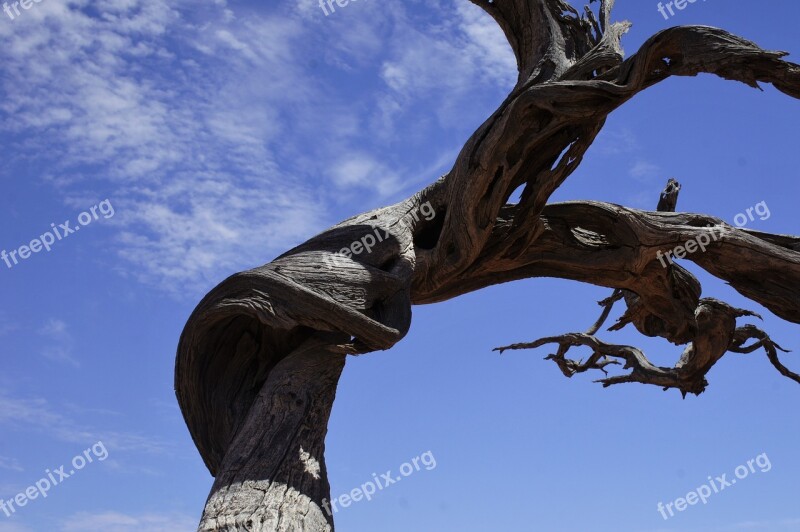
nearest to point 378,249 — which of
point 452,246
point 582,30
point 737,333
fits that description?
point 452,246

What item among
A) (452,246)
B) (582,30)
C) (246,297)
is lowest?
(246,297)

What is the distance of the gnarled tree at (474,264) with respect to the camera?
3373 mm

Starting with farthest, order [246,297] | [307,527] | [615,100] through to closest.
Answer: [615,100], [246,297], [307,527]

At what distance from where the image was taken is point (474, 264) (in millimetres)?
4324

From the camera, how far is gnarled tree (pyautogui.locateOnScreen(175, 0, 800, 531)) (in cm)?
337

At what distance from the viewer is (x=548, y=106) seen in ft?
12.3

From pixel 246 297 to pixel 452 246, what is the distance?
112 centimetres

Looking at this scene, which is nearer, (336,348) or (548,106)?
(336,348)

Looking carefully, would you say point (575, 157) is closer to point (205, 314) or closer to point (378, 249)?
point (378, 249)

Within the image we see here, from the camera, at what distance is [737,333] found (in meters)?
5.38

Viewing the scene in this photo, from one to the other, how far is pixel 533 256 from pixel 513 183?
590 mm

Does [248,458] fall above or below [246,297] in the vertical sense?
below

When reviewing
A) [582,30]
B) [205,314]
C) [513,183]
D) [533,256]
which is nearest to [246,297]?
[205,314]

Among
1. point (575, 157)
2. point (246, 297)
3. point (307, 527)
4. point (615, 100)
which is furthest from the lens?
point (575, 157)
